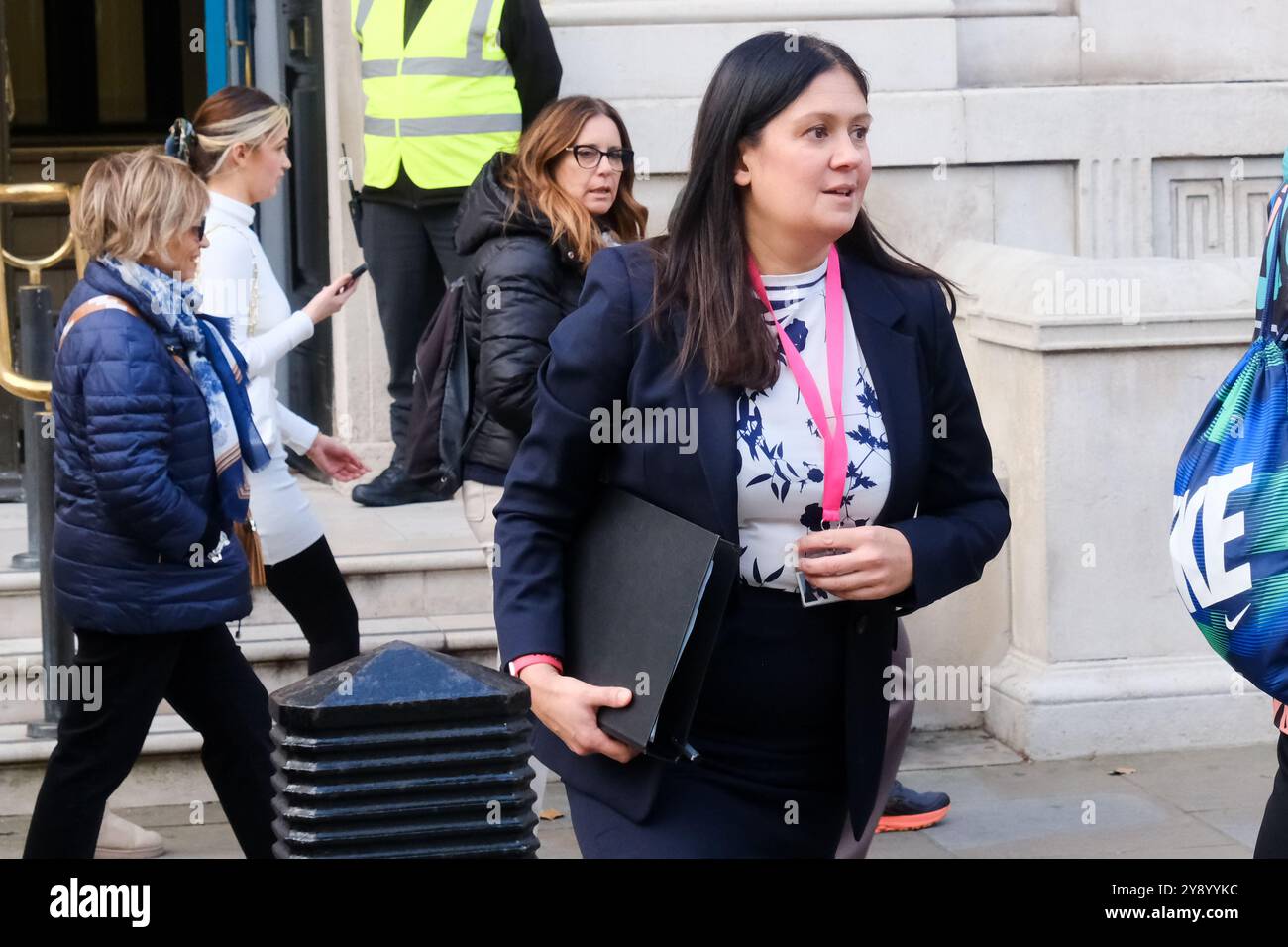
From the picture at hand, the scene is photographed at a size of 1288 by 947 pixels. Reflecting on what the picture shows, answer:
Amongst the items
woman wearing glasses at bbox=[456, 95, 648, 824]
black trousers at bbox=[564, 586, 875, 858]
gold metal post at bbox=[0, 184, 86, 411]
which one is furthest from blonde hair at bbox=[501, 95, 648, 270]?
black trousers at bbox=[564, 586, 875, 858]

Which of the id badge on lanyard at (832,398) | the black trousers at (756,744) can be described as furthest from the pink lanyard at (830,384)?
the black trousers at (756,744)

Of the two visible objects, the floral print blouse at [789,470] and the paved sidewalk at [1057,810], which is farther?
the paved sidewalk at [1057,810]

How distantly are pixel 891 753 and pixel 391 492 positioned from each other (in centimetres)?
509

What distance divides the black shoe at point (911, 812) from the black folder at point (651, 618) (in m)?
3.06

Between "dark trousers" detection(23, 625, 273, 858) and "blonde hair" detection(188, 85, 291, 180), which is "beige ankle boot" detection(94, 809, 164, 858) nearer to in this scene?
"dark trousers" detection(23, 625, 273, 858)

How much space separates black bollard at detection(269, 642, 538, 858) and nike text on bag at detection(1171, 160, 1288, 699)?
1.02 metres

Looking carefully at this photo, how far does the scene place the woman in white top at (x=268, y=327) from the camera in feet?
18.0

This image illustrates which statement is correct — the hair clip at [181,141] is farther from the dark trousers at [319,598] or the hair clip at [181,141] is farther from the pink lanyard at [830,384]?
the pink lanyard at [830,384]

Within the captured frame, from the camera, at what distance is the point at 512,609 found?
3.07 m

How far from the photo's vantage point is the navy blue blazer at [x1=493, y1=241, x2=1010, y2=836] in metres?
3.02

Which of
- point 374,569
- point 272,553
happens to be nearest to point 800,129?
point 272,553

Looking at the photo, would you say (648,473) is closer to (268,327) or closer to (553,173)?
(553,173)
